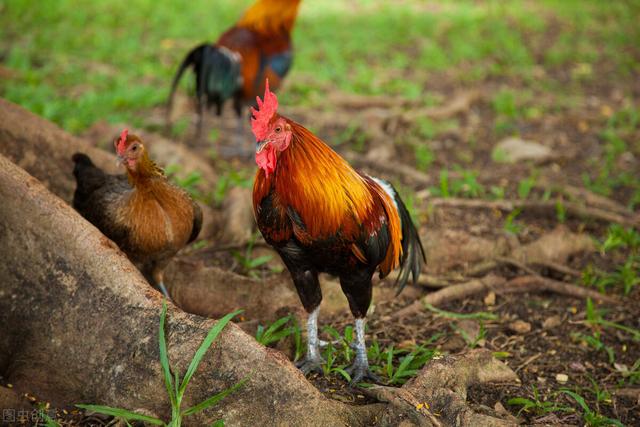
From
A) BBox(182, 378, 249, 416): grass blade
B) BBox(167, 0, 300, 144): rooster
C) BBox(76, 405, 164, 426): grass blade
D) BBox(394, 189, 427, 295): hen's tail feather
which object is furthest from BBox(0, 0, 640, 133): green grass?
BBox(182, 378, 249, 416): grass blade

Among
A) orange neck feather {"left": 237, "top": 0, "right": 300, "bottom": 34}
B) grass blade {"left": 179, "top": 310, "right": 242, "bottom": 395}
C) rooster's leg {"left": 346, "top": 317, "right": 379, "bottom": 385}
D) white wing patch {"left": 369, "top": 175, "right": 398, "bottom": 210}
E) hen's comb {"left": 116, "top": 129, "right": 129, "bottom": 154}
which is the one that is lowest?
rooster's leg {"left": 346, "top": 317, "right": 379, "bottom": 385}

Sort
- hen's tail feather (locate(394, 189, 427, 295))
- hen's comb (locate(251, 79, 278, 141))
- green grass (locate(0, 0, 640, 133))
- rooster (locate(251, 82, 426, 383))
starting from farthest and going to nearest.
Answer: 1. green grass (locate(0, 0, 640, 133))
2. hen's tail feather (locate(394, 189, 427, 295))
3. rooster (locate(251, 82, 426, 383))
4. hen's comb (locate(251, 79, 278, 141))

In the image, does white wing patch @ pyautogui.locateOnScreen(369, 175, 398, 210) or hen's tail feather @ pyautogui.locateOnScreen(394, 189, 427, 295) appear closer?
white wing patch @ pyautogui.locateOnScreen(369, 175, 398, 210)

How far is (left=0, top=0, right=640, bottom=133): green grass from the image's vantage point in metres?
7.57

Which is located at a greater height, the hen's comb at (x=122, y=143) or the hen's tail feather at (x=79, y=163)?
the hen's comb at (x=122, y=143)

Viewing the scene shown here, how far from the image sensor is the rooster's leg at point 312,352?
3.60 m

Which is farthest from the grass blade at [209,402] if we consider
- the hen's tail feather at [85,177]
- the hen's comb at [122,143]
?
the hen's tail feather at [85,177]

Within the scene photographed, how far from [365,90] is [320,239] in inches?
235

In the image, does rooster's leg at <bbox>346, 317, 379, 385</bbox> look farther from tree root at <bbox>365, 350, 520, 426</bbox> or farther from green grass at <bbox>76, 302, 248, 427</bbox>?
green grass at <bbox>76, 302, 248, 427</bbox>

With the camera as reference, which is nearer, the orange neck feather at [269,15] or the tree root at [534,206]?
the tree root at [534,206]

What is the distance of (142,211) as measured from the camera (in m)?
3.93

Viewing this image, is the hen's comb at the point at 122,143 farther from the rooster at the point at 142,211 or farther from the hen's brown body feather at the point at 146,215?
the hen's brown body feather at the point at 146,215

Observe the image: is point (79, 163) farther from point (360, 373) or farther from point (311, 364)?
point (360, 373)

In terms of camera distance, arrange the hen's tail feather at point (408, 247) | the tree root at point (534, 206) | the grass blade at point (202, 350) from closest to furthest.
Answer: the grass blade at point (202, 350) → the hen's tail feather at point (408, 247) → the tree root at point (534, 206)
